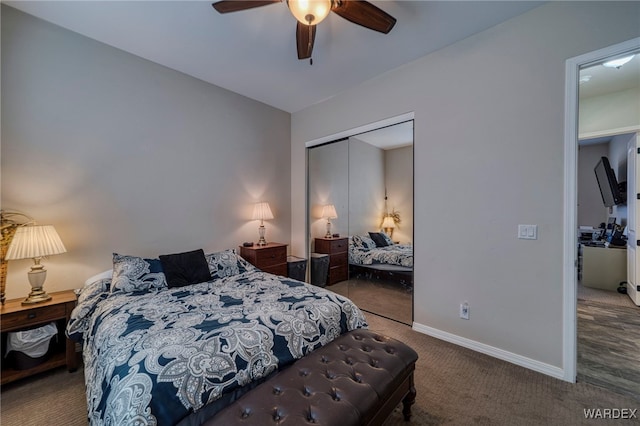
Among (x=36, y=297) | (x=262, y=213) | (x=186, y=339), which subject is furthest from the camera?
(x=262, y=213)

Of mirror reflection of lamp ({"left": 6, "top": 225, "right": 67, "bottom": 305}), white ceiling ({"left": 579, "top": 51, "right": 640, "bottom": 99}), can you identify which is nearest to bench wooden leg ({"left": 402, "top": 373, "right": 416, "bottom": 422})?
mirror reflection of lamp ({"left": 6, "top": 225, "right": 67, "bottom": 305})

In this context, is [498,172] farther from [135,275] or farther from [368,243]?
[135,275]

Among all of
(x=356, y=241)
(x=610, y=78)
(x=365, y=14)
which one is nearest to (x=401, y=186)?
(x=356, y=241)

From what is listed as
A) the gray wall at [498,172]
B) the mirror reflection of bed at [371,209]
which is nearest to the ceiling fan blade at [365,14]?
the gray wall at [498,172]

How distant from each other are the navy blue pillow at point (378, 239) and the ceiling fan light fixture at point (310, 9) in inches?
96.7

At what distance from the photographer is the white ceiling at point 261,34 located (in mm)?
2123

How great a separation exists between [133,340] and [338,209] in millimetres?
2968

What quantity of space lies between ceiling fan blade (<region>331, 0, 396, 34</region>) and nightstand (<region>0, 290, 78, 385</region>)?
3.07 metres

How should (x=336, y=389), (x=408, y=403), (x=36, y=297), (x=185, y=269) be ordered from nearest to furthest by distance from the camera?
(x=336, y=389) < (x=408, y=403) < (x=36, y=297) < (x=185, y=269)

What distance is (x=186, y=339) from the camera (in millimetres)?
1394

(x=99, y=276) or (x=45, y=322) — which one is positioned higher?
(x=99, y=276)

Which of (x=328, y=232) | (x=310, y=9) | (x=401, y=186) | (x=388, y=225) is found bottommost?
(x=328, y=232)

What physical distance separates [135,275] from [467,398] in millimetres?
2853

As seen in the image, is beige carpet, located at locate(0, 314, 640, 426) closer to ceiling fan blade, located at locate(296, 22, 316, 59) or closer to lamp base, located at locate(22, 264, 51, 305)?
lamp base, located at locate(22, 264, 51, 305)
